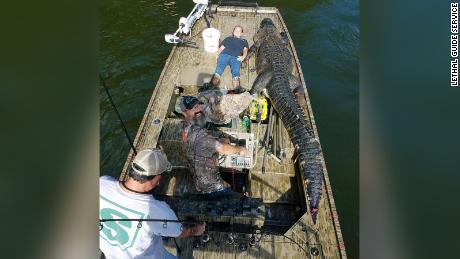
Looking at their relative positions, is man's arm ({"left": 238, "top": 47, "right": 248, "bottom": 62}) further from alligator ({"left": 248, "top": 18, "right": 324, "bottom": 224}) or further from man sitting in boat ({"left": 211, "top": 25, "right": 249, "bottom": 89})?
alligator ({"left": 248, "top": 18, "right": 324, "bottom": 224})

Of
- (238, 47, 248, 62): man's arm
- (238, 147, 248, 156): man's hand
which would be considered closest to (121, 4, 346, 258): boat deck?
(238, 47, 248, 62): man's arm

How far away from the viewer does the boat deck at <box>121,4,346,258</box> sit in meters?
6.03

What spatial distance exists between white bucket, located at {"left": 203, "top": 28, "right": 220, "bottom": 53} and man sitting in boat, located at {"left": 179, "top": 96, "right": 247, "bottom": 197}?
4298 mm

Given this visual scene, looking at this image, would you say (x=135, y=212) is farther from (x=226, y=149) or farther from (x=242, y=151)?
(x=242, y=151)

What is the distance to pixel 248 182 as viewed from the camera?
732 centimetres

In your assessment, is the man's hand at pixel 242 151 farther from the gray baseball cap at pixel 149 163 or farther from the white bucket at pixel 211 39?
the white bucket at pixel 211 39

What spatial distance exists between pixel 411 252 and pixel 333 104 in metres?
5.70

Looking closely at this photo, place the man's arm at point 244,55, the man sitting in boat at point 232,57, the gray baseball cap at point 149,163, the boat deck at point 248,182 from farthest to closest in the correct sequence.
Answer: the man's arm at point 244,55, the man sitting in boat at point 232,57, the boat deck at point 248,182, the gray baseball cap at point 149,163

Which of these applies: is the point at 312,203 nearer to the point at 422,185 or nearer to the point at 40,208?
the point at 422,185

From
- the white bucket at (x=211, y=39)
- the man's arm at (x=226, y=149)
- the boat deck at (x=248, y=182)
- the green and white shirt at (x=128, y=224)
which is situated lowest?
the boat deck at (x=248, y=182)

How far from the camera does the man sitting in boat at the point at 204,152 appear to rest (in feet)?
19.9

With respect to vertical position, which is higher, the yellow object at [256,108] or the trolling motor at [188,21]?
the trolling motor at [188,21]

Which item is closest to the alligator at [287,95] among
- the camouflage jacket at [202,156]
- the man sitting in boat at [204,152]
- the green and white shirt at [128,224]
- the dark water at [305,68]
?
the man sitting in boat at [204,152]

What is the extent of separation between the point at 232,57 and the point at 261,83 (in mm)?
1091
